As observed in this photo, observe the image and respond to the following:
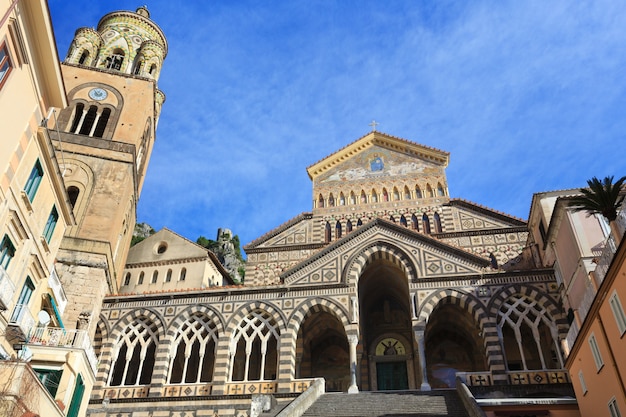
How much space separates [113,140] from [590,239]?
79.9 feet

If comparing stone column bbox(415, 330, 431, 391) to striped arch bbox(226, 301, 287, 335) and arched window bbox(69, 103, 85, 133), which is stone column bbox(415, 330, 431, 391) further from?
arched window bbox(69, 103, 85, 133)

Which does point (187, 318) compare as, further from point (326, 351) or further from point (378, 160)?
point (378, 160)

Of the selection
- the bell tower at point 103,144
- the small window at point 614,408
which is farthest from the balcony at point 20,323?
the small window at point 614,408

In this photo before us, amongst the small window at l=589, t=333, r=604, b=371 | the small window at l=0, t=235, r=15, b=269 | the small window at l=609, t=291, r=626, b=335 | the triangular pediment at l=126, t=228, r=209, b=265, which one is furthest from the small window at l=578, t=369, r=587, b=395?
the triangular pediment at l=126, t=228, r=209, b=265

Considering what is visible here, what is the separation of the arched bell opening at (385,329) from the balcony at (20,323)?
45.8ft

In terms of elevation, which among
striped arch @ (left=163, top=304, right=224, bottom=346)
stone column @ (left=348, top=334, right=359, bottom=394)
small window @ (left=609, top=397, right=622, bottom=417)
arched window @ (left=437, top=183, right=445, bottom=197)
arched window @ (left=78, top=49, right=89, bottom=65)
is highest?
arched window @ (left=78, top=49, right=89, bottom=65)

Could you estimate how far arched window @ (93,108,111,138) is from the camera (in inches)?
1217

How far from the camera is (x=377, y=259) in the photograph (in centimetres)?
2477

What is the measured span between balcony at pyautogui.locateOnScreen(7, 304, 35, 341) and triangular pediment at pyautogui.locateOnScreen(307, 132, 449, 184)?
20.7 metres

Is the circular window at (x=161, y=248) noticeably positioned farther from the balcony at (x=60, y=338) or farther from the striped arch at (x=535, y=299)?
the striped arch at (x=535, y=299)

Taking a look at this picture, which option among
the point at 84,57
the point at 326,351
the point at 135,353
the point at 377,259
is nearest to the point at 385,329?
the point at 326,351

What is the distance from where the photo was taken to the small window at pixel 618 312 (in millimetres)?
12064

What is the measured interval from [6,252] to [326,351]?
50.7 ft

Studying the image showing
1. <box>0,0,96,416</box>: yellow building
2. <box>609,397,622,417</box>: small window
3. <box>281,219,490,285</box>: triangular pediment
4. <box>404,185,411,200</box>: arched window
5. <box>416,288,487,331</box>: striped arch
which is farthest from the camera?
<box>404,185,411,200</box>: arched window
